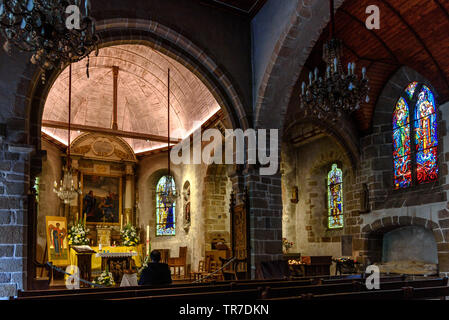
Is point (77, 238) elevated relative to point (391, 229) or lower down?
lower down

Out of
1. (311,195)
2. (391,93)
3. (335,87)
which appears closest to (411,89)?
(391,93)

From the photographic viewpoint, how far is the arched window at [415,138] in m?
10.1

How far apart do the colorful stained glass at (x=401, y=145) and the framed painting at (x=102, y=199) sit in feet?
35.9

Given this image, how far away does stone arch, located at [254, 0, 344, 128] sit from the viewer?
26.9ft

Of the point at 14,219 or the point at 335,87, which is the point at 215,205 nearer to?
the point at 14,219

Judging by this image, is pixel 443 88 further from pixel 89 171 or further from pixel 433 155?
pixel 89 171

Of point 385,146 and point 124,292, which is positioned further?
point 385,146

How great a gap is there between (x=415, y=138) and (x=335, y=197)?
4.02 metres

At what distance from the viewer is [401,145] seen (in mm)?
11086

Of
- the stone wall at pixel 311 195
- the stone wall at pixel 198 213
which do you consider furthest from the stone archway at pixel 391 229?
the stone wall at pixel 198 213

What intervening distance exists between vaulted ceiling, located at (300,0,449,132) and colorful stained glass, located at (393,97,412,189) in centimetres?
102

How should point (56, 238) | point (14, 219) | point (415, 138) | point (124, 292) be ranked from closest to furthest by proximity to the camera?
point (124, 292) < point (14, 219) < point (415, 138) < point (56, 238)

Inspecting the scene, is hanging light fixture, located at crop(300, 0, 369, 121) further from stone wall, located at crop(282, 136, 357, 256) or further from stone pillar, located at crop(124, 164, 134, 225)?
stone pillar, located at crop(124, 164, 134, 225)

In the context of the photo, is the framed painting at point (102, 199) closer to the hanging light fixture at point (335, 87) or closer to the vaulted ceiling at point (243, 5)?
the vaulted ceiling at point (243, 5)
